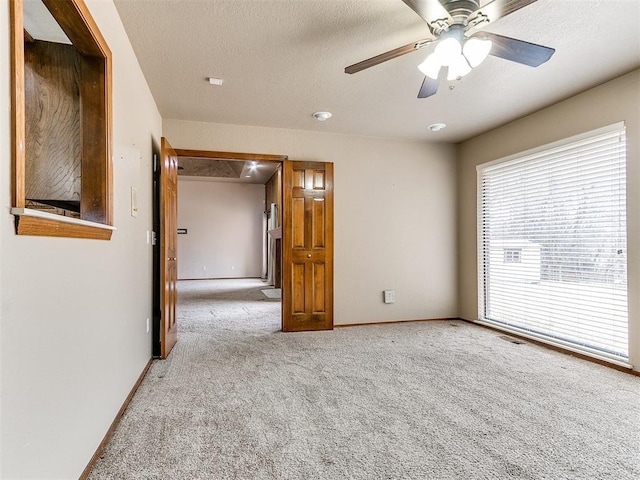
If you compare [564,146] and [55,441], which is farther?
[564,146]

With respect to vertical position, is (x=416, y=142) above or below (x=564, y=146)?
above

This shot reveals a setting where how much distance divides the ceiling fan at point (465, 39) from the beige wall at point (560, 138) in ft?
5.03

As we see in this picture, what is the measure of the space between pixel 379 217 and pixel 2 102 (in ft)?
13.5

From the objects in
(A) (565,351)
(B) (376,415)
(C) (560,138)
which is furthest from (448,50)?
(A) (565,351)

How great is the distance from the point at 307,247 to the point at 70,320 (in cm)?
307

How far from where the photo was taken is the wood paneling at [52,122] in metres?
1.70

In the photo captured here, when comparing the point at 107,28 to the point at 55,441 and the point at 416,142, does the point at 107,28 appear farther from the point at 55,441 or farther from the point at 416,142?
the point at 416,142

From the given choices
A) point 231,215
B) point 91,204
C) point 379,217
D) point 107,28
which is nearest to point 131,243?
point 91,204

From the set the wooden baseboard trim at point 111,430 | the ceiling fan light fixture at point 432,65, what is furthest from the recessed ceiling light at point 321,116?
the wooden baseboard trim at point 111,430

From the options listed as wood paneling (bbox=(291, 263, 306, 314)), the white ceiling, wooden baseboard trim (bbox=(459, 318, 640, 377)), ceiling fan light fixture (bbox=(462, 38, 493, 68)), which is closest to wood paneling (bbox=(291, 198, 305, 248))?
wood paneling (bbox=(291, 263, 306, 314))

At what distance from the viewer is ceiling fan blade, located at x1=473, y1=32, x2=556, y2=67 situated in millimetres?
1941

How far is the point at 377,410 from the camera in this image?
2.26 metres

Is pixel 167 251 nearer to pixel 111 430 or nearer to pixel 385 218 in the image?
pixel 111 430

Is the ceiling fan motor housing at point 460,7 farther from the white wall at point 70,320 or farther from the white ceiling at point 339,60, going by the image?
the white wall at point 70,320
